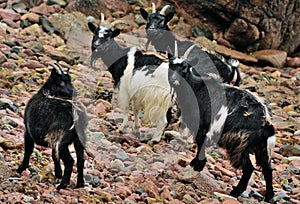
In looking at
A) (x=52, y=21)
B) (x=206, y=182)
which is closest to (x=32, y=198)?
(x=206, y=182)

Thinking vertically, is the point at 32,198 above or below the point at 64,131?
below

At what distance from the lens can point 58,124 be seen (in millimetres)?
5723

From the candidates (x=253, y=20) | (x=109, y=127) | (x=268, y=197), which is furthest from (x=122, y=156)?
(x=253, y=20)

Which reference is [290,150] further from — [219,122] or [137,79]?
[137,79]

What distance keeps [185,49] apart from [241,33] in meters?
4.58

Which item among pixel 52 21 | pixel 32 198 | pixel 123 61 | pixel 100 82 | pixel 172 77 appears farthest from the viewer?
pixel 52 21

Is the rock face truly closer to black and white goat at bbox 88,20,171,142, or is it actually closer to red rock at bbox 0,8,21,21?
red rock at bbox 0,8,21,21

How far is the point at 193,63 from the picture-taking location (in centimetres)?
845

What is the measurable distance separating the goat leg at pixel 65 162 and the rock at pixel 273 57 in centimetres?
852

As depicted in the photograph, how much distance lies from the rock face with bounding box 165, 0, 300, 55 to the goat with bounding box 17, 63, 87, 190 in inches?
333

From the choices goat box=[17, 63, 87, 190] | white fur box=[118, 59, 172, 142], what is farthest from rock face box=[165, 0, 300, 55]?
goat box=[17, 63, 87, 190]

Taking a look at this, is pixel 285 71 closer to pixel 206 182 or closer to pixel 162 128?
pixel 162 128

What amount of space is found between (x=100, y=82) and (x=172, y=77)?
3233 mm

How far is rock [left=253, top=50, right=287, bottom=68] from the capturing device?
13.5 meters
